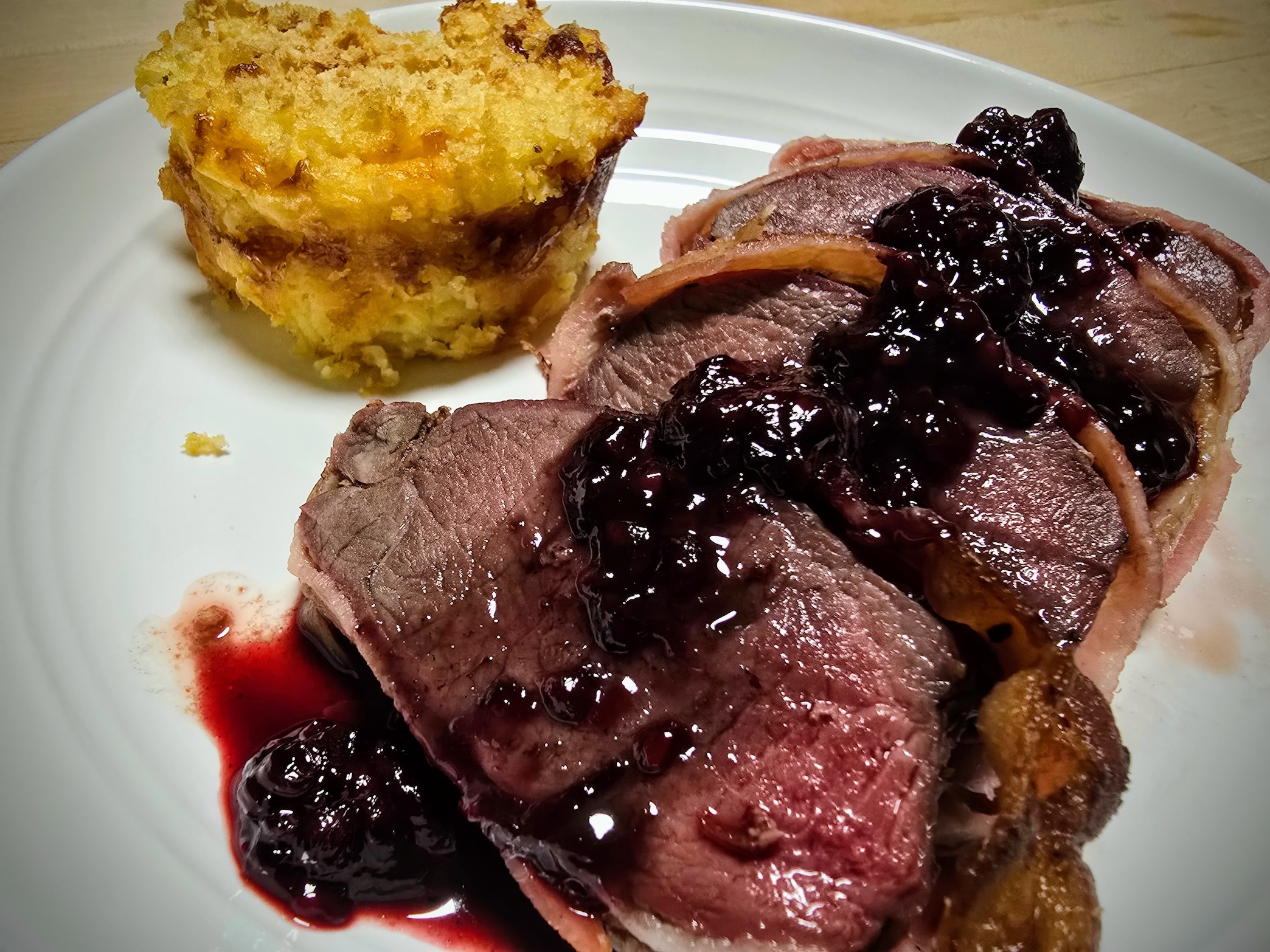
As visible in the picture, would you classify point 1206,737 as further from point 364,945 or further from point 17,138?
point 17,138

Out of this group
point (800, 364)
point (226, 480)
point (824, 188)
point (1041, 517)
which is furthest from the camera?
point (824, 188)

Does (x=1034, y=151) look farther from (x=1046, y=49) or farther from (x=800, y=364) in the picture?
(x=1046, y=49)

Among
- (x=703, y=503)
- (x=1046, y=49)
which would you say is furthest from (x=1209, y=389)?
(x=1046, y=49)

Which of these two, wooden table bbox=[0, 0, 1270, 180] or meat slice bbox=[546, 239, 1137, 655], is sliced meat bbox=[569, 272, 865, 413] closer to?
meat slice bbox=[546, 239, 1137, 655]

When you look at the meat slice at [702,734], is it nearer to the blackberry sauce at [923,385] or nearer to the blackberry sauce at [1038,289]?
the blackberry sauce at [923,385]

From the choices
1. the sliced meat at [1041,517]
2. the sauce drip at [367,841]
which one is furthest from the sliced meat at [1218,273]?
the sauce drip at [367,841]

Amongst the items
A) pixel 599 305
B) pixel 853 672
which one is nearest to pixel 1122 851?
pixel 853 672
